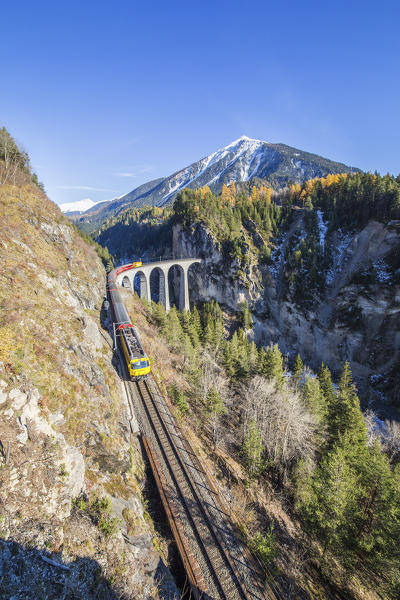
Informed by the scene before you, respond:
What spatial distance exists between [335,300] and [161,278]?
46.7m

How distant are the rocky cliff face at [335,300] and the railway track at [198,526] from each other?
4933cm

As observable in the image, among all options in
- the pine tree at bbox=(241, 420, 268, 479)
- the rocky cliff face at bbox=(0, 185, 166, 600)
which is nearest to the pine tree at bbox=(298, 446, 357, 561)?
the pine tree at bbox=(241, 420, 268, 479)

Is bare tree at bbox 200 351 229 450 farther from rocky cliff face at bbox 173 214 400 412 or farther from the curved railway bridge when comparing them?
rocky cliff face at bbox 173 214 400 412

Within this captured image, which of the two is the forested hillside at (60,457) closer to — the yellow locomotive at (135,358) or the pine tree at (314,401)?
the yellow locomotive at (135,358)

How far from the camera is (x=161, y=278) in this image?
65750mm

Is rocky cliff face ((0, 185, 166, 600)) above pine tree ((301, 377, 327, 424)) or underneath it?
above

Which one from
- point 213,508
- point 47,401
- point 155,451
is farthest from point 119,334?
point 213,508

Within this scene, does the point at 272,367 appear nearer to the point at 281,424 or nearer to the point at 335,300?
the point at 281,424

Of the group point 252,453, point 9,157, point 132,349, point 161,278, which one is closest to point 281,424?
point 252,453

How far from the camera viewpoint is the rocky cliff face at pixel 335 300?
5416 centimetres

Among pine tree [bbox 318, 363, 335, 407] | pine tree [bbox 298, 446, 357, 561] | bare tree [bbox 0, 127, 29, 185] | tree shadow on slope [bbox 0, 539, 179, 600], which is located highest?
bare tree [bbox 0, 127, 29, 185]

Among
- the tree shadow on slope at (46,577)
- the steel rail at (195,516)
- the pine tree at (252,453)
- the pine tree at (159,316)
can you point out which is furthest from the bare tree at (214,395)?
the tree shadow on slope at (46,577)

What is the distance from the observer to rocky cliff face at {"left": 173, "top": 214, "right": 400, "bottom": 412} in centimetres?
5416

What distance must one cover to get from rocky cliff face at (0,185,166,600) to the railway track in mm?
1682
